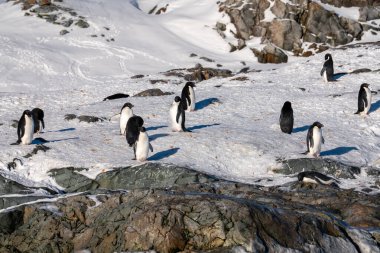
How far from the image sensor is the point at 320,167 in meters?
20.2

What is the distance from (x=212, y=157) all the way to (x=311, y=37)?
148 feet

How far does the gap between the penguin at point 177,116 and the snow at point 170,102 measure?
548 mm

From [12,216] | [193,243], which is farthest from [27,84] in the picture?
[193,243]

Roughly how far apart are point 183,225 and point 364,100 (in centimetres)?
1898

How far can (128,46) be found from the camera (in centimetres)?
6425

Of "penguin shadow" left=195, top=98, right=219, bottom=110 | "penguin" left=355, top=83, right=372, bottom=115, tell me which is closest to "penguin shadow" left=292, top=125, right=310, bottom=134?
"penguin" left=355, top=83, right=372, bottom=115

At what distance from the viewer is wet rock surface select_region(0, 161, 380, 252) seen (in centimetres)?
1048

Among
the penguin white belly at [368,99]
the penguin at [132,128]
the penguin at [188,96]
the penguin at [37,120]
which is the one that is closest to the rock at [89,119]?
the penguin at [37,120]

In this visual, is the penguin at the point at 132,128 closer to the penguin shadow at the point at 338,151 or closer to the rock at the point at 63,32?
the penguin shadow at the point at 338,151

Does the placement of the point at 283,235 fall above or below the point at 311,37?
below

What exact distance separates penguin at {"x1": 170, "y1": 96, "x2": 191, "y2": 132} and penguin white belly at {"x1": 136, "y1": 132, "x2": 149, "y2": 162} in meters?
3.99

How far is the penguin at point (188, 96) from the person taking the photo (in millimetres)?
28531

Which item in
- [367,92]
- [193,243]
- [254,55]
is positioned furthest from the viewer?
[254,55]

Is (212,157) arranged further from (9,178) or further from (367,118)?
(367,118)
